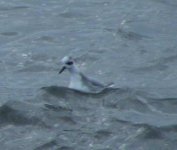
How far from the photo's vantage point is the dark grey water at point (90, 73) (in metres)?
11.7

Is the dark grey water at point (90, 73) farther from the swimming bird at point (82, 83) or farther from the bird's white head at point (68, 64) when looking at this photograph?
the bird's white head at point (68, 64)

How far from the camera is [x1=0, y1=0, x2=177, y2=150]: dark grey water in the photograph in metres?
11.7

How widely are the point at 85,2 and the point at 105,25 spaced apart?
170 centimetres

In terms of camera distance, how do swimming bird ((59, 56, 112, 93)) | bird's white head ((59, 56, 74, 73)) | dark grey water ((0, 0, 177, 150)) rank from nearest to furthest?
dark grey water ((0, 0, 177, 150)) < swimming bird ((59, 56, 112, 93)) < bird's white head ((59, 56, 74, 73))

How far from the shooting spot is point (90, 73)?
554 inches

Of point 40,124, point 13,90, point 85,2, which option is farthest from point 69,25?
point 40,124

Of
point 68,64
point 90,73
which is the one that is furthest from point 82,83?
point 90,73

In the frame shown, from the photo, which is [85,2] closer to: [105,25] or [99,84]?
Result: [105,25]

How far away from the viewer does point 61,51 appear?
15234 mm

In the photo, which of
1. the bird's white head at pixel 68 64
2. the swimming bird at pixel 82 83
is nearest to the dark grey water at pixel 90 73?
the swimming bird at pixel 82 83

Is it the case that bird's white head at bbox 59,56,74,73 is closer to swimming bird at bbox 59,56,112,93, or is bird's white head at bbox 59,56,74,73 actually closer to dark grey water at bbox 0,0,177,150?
swimming bird at bbox 59,56,112,93

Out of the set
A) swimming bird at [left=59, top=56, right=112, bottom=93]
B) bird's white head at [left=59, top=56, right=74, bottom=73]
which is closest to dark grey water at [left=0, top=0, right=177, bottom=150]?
swimming bird at [left=59, top=56, right=112, bottom=93]

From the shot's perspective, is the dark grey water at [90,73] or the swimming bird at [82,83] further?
the swimming bird at [82,83]

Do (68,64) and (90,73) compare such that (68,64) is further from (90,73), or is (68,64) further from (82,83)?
(90,73)
